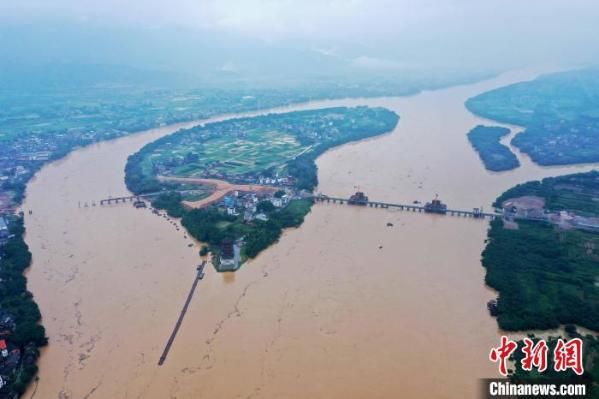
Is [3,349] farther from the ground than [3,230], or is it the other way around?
[3,230]

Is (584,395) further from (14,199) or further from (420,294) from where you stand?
(14,199)

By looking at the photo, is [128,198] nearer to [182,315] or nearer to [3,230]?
[3,230]

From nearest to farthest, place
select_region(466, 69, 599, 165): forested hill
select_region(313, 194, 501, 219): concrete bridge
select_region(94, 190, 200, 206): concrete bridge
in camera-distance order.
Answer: select_region(313, 194, 501, 219): concrete bridge
select_region(94, 190, 200, 206): concrete bridge
select_region(466, 69, 599, 165): forested hill

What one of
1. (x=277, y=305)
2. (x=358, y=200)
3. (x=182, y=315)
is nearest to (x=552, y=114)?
(x=358, y=200)

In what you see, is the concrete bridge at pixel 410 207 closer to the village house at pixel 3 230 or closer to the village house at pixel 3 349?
the village house at pixel 3 230

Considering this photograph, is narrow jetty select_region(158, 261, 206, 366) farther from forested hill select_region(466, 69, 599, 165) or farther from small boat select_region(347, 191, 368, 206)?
forested hill select_region(466, 69, 599, 165)

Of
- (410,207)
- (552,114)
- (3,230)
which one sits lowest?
(3,230)

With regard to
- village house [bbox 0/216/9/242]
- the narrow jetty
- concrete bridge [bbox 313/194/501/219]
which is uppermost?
concrete bridge [bbox 313/194/501/219]

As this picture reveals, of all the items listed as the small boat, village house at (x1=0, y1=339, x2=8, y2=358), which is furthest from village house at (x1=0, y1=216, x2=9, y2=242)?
the small boat

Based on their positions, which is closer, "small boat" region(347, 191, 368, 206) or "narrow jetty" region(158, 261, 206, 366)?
"narrow jetty" region(158, 261, 206, 366)

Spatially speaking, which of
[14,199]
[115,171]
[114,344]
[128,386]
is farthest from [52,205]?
[128,386]
